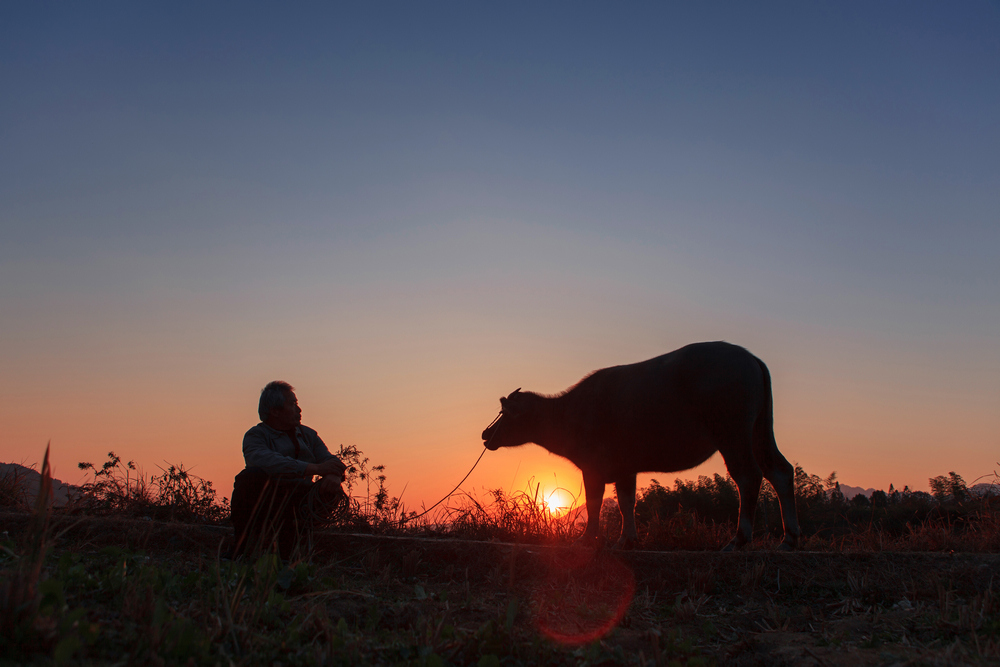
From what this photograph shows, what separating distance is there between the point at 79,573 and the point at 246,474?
6.15 feet

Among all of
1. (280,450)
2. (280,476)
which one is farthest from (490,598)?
(280,450)

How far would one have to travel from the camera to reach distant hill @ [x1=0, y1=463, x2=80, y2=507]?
295 inches

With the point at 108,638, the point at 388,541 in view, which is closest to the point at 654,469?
the point at 388,541

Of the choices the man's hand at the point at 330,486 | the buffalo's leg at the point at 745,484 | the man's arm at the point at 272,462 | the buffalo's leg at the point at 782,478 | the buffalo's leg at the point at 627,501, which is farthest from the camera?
the buffalo's leg at the point at 627,501

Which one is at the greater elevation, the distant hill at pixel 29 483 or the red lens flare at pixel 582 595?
the distant hill at pixel 29 483

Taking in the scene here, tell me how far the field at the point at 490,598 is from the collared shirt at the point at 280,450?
77cm

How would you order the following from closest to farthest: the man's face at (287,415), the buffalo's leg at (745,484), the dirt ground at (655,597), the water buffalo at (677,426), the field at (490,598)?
the field at (490,598) < the dirt ground at (655,597) < the man's face at (287,415) < the buffalo's leg at (745,484) < the water buffalo at (677,426)

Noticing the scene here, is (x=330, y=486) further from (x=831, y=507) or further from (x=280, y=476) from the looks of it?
(x=831, y=507)

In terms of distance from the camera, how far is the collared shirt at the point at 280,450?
199 inches

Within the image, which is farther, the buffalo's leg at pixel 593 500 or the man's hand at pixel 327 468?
the buffalo's leg at pixel 593 500

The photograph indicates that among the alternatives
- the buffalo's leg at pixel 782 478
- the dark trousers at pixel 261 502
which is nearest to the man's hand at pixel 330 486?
the dark trousers at pixel 261 502

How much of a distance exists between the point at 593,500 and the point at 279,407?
12.4 ft

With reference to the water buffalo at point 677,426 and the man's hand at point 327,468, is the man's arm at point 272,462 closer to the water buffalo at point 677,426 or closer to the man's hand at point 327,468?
the man's hand at point 327,468

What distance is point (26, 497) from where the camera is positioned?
7906mm
